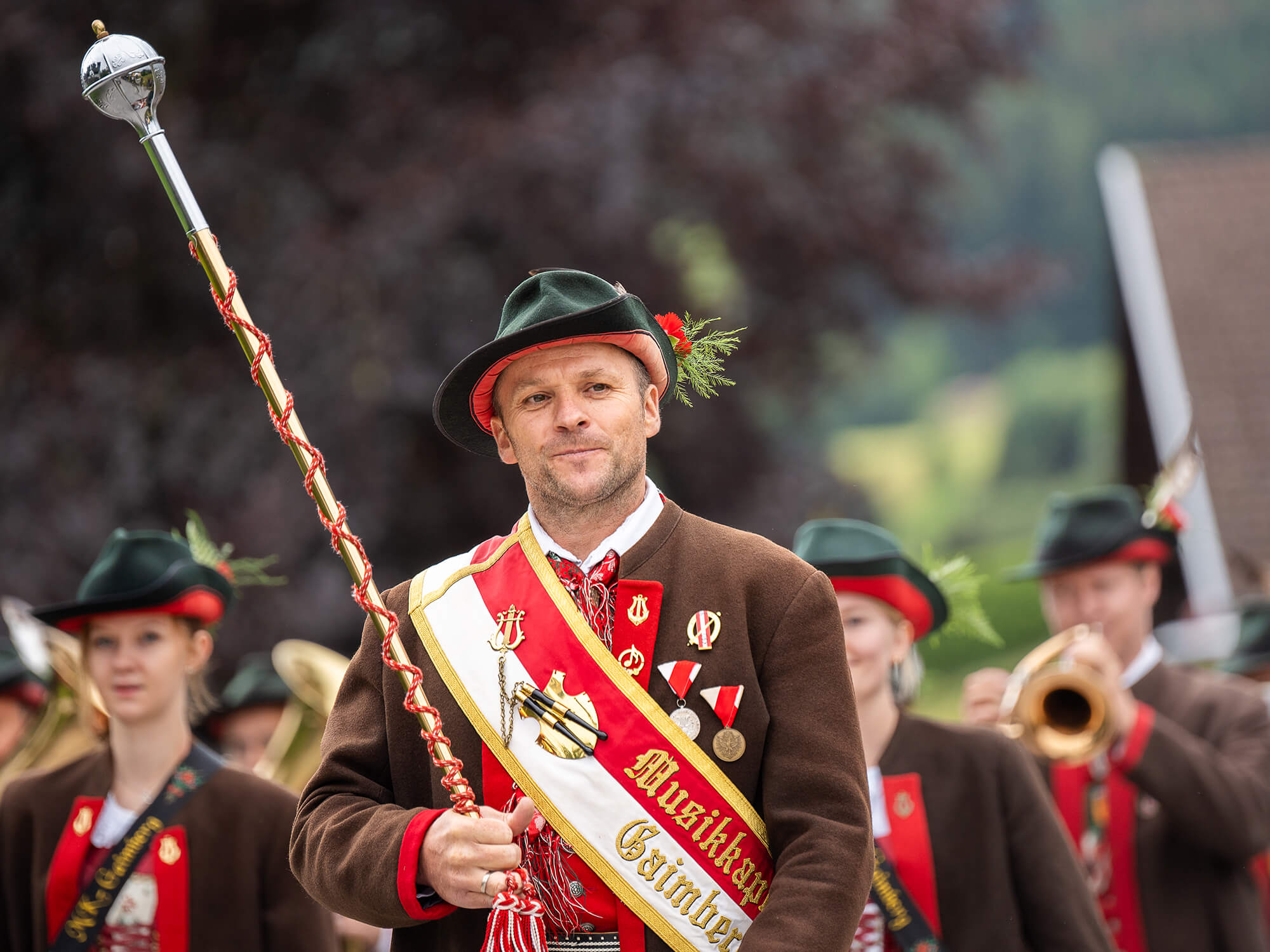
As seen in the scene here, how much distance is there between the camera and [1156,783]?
5.74 m

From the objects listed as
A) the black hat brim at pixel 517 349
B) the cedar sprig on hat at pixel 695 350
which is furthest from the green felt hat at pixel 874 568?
the black hat brim at pixel 517 349

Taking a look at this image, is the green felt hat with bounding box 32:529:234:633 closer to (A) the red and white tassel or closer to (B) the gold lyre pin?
(B) the gold lyre pin

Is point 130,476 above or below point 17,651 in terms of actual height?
above

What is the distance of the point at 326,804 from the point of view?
3.25 meters

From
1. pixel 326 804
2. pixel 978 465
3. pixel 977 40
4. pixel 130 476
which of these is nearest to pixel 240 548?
pixel 130 476

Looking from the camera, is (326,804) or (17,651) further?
(17,651)

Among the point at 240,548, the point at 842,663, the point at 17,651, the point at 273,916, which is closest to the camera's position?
the point at 842,663

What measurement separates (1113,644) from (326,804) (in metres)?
4.20

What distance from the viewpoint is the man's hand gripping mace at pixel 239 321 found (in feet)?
9.77

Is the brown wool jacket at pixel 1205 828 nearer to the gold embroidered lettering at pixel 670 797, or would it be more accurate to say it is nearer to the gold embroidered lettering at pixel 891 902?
the gold embroidered lettering at pixel 891 902

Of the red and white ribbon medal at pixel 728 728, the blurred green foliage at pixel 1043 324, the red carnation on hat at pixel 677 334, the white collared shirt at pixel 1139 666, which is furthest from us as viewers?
the blurred green foliage at pixel 1043 324

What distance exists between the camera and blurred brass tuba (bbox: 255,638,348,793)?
7.49 m

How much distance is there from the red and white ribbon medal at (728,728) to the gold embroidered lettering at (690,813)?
10 centimetres

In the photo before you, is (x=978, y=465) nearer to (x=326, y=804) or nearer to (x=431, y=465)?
(x=431, y=465)
